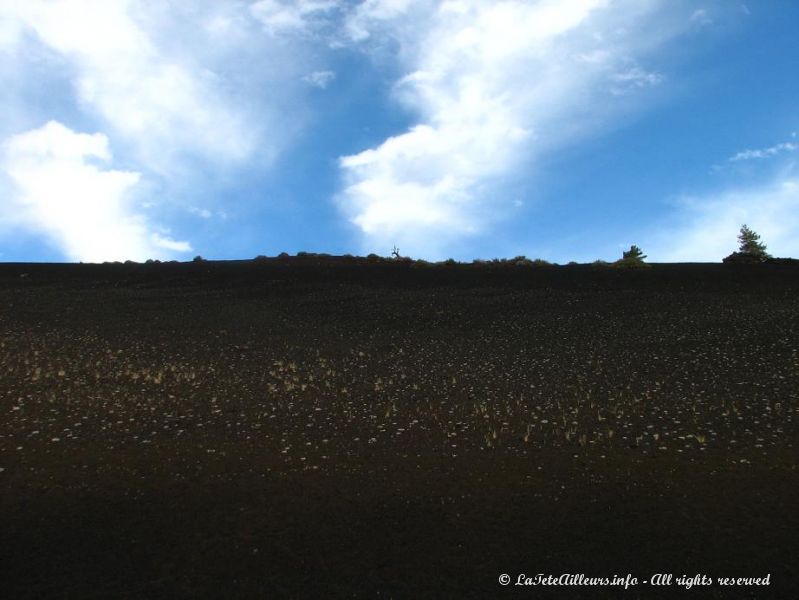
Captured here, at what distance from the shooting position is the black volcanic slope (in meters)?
9.48

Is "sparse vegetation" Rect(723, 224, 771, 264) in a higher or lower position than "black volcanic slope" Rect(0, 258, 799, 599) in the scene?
higher

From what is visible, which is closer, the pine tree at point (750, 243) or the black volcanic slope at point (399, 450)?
the black volcanic slope at point (399, 450)

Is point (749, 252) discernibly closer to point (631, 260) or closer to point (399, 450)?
point (631, 260)

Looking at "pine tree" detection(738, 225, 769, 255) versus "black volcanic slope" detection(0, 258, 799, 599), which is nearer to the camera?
"black volcanic slope" detection(0, 258, 799, 599)

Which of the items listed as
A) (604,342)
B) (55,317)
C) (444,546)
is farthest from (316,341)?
(444,546)

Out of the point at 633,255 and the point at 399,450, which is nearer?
the point at 399,450

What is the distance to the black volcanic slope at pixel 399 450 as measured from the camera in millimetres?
9477

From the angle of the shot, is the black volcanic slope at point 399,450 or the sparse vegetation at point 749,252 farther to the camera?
the sparse vegetation at point 749,252

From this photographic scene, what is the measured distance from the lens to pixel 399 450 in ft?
46.4

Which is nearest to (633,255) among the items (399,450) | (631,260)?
(631,260)

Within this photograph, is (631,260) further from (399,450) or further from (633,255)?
(399,450)

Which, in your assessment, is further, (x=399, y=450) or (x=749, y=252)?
(x=749, y=252)

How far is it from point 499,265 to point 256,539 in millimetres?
34720

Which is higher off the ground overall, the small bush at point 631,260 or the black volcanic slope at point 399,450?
the small bush at point 631,260
